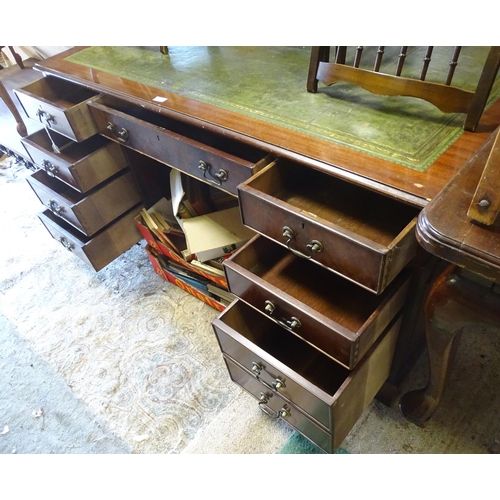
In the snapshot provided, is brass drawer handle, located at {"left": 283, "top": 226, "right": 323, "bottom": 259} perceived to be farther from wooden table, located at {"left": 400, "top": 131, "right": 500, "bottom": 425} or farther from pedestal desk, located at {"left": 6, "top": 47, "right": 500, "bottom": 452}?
wooden table, located at {"left": 400, "top": 131, "right": 500, "bottom": 425}

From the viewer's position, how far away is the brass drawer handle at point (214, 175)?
0.90 m

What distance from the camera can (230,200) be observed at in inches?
53.3

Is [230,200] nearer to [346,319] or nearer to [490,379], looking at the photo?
[346,319]

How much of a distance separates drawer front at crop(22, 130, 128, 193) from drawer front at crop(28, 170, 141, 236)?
0.11 ft

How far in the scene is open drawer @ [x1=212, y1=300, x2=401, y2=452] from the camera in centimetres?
80

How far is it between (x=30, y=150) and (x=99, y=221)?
13.8 inches

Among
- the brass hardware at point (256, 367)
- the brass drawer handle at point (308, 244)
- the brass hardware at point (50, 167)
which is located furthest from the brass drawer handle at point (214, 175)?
the brass hardware at point (50, 167)

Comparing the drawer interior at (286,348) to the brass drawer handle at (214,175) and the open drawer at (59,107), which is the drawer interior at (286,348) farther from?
the open drawer at (59,107)

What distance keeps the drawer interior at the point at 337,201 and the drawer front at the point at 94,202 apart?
71cm

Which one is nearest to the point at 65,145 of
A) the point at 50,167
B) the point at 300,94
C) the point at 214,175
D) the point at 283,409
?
the point at 50,167

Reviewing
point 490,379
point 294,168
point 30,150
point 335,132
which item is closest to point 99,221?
point 30,150

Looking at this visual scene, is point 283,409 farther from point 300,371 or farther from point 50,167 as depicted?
point 50,167

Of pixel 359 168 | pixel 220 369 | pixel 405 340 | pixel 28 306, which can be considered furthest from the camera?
pixel 28 306

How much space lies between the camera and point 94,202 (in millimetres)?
1311
